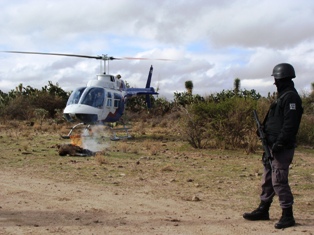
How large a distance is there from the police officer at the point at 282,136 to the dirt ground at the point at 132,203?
27 cm

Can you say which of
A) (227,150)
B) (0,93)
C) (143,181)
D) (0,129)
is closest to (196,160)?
(227,150)

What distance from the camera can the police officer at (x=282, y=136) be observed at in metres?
5.98

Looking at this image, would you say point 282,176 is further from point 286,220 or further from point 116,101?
point 116,101

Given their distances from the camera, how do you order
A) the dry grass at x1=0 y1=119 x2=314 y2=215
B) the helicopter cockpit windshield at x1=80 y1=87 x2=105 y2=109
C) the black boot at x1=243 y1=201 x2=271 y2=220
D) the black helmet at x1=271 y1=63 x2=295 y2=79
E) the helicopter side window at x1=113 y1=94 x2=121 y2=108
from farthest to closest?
1. the helicopter side window at x1=113 y1=94 x2=121 y2=108
2. the helicopter cockpit windshield at x1=80 y1=87 x2=105 y2=109
3. the dry grass at x1=0 y1=119 x2=314 y2=215
4. the black boot at x1=243 y1=201 x2=271 y2=220
5. the black helmet at x1=271 y1=63 x2=295 y2=79

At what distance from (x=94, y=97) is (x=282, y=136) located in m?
15.1

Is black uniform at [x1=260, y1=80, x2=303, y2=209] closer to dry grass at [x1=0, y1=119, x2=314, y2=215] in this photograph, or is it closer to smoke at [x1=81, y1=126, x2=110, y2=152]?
dry grass at [x1=0, y1=119, x2=314, y2=215]

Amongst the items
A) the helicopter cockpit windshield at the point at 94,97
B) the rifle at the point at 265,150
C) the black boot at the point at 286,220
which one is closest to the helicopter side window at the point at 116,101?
the helicopter cockpit windshield at the point at 94,97

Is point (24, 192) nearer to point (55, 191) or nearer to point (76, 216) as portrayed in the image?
point (55, 191)

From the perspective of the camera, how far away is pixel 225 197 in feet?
26.8

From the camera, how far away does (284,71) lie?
6230 mm

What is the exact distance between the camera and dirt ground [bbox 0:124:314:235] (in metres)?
6.04

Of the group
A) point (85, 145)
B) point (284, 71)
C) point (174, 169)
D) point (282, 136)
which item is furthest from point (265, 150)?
point (85, 145)

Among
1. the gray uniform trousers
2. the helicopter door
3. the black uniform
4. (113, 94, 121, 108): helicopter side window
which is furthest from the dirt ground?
(113, 94, 121, 108): helicopter side window

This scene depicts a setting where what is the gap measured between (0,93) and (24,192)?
118ft
